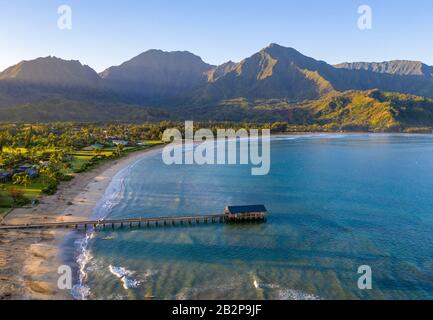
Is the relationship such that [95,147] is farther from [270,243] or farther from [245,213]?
[270,243]

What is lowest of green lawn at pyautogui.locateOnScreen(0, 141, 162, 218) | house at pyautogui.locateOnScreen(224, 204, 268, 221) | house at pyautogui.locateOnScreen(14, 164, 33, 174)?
house at pyautogui.locateOnScreen(224, 204, 268, 221)

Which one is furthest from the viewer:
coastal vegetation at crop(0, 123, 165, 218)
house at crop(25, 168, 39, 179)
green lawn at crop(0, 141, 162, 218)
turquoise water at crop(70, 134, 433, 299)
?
house at crop(25, 168, 39, 179)

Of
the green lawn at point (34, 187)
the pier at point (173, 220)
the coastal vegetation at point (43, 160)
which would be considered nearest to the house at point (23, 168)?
the coastal vegetation at point (43, 160)

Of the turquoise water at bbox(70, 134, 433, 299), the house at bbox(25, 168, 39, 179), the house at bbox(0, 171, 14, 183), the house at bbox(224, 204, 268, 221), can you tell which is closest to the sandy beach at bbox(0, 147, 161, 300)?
the turquoise water at bbox(70, 134, 433, 299)

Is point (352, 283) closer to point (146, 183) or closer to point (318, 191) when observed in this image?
point (318, 191)

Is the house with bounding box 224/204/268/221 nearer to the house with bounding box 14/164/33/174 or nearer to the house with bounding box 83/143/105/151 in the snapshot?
the house with bounding box 14/164/33/174

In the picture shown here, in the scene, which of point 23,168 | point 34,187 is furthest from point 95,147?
point 34,187

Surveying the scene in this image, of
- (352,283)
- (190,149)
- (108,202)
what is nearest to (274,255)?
(352,283)
